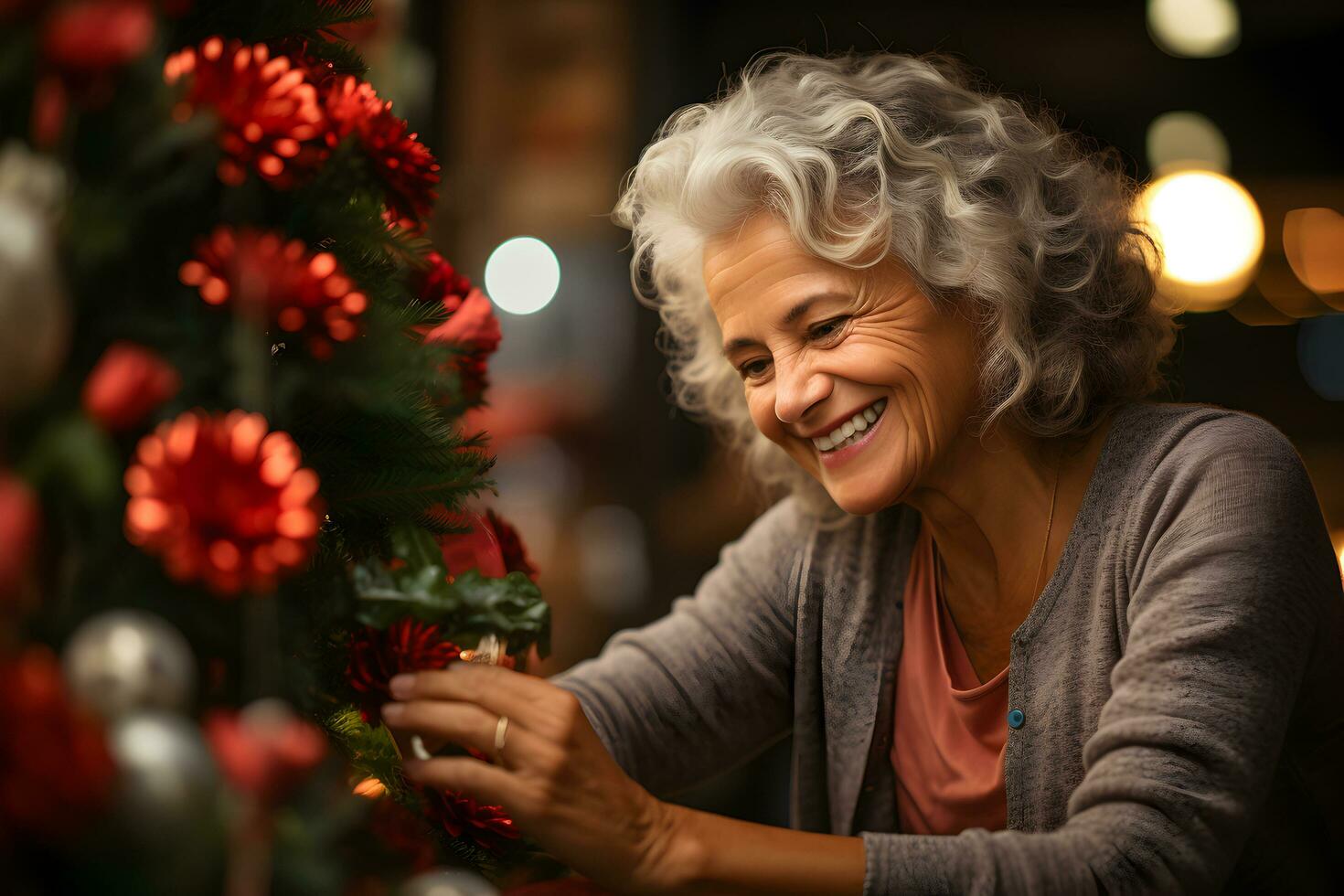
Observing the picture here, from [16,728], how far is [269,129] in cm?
35

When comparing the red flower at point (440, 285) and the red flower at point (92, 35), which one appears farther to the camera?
the red flower at point (440, 285)

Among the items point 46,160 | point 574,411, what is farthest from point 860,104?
point 574,411

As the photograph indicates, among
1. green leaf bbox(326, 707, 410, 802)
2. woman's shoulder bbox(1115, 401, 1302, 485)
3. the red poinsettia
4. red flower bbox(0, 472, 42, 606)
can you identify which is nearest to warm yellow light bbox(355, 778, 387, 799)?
green leaf bbox(326, 707, 410, 802)

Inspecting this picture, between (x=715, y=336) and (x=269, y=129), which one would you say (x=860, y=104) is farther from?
(x=269, y=129)

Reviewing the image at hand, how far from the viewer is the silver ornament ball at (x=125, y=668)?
465 millimetres

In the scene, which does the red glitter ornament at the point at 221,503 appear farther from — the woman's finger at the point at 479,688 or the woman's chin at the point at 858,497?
the woman's chin at the point at 858,497

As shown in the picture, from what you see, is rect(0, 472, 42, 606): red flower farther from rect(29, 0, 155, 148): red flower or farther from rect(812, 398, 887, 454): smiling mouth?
rect(812, 398, 887, 454): smiling mouth

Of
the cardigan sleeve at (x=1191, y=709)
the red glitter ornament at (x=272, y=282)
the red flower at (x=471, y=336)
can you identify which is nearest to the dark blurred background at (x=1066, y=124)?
the cardigan sleeve at (x=1191, y=709)

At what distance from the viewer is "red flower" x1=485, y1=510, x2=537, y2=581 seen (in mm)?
958

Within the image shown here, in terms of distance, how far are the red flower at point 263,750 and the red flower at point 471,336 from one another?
411 mm

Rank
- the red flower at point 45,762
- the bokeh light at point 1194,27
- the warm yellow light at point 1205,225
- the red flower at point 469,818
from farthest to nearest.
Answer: the bokeh light at point 1194,27 → the warm yellow light at point 1205,225 → the red flower at point 469,818 → the red flower at point 45,762

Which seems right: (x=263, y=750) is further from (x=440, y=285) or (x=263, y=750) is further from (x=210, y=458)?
(x=440, y=285)

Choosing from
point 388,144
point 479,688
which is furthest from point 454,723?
point 388,144

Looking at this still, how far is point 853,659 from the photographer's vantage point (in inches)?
51.8
